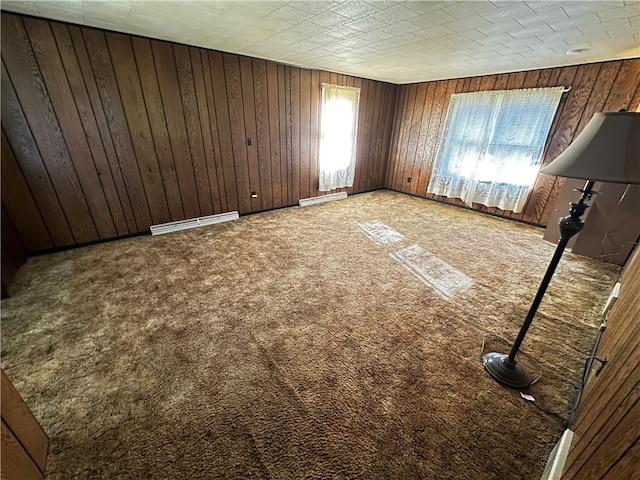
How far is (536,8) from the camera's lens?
1762 millimetres

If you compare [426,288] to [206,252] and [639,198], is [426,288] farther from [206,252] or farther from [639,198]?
[639,198]

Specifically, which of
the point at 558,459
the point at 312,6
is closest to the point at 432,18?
the point at 312,6

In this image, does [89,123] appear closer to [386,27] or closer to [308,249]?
[308,249]

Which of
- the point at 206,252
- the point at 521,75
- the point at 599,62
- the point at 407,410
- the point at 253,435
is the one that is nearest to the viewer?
the point at 253,435

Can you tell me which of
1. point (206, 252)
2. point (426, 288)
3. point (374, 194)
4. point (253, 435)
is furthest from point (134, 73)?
point (374, 194)

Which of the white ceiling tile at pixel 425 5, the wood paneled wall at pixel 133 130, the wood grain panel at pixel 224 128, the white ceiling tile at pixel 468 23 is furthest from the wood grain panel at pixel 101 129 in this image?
the white ceiling tile at pixel 468 23

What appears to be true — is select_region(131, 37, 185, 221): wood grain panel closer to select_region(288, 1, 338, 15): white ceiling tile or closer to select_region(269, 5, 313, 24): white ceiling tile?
select_region(269, 5, 313, 24): white ceiling tile

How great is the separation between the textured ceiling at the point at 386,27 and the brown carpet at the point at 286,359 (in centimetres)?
211

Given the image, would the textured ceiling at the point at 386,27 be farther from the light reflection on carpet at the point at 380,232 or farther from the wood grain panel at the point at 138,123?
the light reflection on carpet at the point at 380,232

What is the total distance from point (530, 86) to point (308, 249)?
387 centimetres

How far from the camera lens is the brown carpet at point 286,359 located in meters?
1.16

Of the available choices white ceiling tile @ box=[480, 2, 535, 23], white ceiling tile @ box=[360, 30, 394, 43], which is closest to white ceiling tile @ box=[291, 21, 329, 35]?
white ceiling tile @ box=[360, 30, 394, 43]

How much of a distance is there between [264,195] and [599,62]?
4.58m

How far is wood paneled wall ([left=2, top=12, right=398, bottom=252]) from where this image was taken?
94.6 inches
